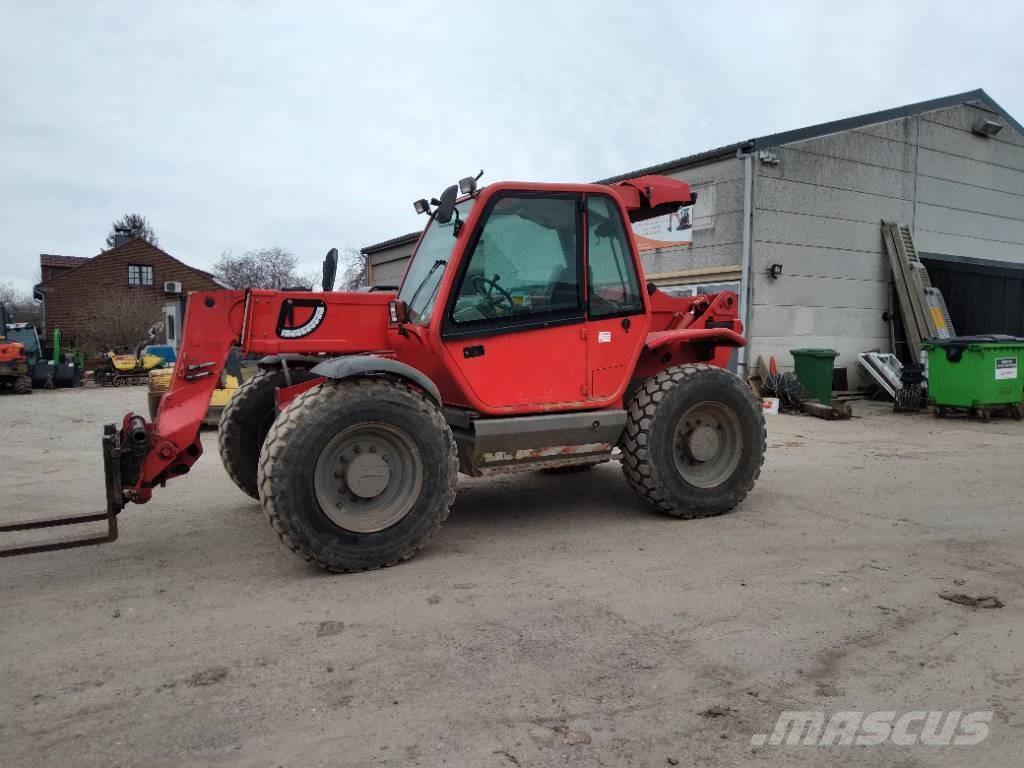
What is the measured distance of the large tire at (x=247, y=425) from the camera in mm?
5680

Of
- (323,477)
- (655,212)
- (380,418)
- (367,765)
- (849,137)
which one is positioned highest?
(849,137)

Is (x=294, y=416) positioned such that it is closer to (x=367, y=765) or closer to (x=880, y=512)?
(x=367, y=765)

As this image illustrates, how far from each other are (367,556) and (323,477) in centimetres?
53

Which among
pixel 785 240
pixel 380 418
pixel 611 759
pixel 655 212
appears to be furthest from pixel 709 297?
pixel 785 240

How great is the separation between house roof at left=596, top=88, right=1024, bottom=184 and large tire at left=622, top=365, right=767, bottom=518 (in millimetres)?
8684

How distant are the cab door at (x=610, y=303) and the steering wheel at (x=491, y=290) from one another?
0.63 m

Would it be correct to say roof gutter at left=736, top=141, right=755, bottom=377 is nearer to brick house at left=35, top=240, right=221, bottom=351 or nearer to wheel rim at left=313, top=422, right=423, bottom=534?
wheel rim at left=313, top=422, right=423, bottom=534

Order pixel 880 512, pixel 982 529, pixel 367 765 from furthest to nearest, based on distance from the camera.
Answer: pixel 880 512
pixel 982 529
pixel 367 765

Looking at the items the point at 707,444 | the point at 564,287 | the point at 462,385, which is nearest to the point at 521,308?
the point at 564,287

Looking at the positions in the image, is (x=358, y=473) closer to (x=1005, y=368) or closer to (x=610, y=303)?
(x=610, y=303)

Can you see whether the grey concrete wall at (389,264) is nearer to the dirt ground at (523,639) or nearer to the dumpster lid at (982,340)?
the dumpster lid at (982,340)

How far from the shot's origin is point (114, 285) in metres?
39.4

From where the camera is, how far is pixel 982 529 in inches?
209

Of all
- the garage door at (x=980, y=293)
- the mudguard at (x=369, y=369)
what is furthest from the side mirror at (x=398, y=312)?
the garage door at (x=980, y=293)
